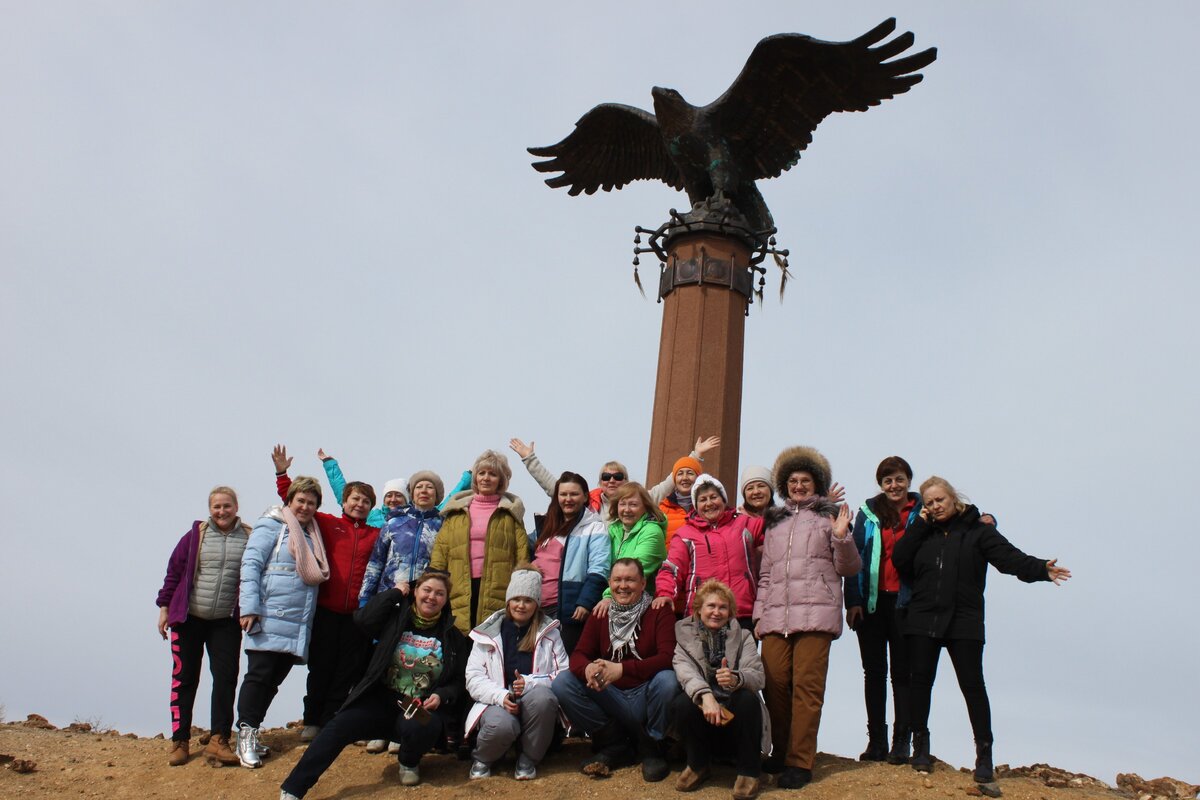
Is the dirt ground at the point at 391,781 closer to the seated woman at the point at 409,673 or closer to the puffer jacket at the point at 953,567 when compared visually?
the seated woman at the point at 409,673

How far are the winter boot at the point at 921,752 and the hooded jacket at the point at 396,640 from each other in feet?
7.45

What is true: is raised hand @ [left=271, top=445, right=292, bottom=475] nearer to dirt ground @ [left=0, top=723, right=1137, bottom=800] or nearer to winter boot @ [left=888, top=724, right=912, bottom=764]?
dirt ground @ [left=0, top=723, right=1137, bottom=800]

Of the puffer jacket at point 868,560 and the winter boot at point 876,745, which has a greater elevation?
the puffer jacket at point 868,560

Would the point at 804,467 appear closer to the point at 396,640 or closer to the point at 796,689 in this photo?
the point at 796,689

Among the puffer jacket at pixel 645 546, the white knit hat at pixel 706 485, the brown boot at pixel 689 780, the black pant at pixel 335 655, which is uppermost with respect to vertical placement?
the white knit hat at pixel 706 485

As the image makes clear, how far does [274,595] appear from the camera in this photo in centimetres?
580

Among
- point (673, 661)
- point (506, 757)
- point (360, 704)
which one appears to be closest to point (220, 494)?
point (360, 704)

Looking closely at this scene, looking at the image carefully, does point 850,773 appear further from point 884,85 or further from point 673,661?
point 884,85

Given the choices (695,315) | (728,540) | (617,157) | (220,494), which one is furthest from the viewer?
(617,157)

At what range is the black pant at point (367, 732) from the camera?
17.0ft

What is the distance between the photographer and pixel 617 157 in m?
10.8

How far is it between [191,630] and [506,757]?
1815 mm

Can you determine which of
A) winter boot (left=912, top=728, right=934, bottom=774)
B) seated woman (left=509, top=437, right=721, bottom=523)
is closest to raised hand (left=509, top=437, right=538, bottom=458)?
seated woman (left=509, top=437, right=721, bottom=523)

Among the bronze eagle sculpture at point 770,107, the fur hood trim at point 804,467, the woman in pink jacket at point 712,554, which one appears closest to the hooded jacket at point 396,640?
the woman in pink jacket at point 712,554
